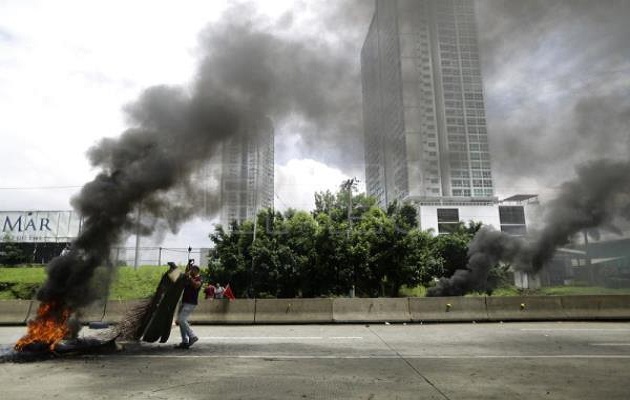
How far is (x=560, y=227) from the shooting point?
19.6 meters

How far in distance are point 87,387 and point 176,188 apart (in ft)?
17.6

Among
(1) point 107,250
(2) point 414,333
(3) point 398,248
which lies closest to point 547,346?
(2) point 414,333

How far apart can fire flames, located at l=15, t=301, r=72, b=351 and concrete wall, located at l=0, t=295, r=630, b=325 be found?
20.4 ft

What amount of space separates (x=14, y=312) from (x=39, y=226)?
24.5m

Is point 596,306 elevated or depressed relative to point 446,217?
depressed

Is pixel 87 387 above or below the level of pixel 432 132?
below

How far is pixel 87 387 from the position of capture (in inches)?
204

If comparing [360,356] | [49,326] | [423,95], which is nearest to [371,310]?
[360,356]

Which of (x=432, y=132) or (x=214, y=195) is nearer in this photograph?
(x=214, y=195)

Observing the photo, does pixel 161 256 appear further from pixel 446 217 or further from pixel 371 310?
pixel 446 217

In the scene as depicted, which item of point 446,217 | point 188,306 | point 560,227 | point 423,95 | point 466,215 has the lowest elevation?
point 188,306

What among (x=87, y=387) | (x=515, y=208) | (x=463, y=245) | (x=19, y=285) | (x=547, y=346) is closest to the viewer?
(x=87, y=387)

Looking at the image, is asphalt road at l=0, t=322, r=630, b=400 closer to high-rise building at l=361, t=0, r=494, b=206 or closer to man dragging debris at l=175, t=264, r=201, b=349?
man dragging debris at l=175, t=264, r=201, b=349

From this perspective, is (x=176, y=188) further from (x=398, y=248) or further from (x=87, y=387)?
(x=398, y=248)
